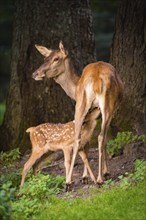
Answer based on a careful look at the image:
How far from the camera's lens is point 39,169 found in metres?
10.7

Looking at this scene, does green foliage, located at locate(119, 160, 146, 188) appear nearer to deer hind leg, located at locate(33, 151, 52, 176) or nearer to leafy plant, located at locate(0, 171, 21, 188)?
deer hind leg, located at locate(33, 151, 52, 176)

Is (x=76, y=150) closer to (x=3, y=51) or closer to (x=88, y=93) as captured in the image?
(x=88, y=93)

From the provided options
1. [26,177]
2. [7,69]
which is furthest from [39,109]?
[7,69]

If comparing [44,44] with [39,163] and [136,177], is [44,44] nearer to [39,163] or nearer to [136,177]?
[39,163]

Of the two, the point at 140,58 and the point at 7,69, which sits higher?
the point at 140,58

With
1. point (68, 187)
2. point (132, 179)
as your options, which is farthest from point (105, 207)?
point (68, 187)

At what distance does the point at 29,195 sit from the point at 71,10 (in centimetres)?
463

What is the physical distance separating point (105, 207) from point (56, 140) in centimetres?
208

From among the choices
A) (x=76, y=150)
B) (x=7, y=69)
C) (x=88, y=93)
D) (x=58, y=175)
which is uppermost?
(x=88, y=93)

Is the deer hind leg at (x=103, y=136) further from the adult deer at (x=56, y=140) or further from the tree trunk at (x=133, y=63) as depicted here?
the tree trunk at (x=133, y=63)

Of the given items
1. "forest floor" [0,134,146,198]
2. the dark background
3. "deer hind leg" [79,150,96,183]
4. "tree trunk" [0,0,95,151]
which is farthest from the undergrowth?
the dark background

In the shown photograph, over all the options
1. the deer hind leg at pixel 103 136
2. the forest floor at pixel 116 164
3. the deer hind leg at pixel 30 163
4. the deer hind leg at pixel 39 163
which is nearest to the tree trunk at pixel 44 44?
the forest floor at pixel 116 164

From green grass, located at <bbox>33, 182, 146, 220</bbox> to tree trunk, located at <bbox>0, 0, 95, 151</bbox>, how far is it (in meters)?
4.02

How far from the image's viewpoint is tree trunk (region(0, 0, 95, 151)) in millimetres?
12898
